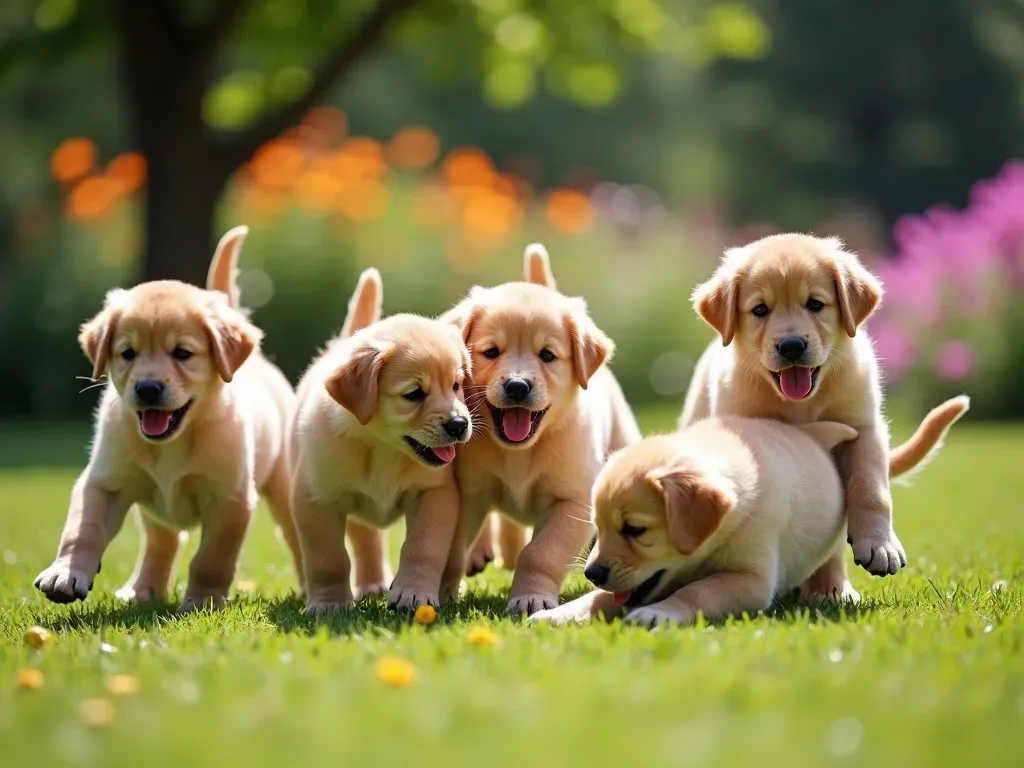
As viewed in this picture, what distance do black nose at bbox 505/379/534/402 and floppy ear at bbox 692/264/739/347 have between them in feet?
2.51

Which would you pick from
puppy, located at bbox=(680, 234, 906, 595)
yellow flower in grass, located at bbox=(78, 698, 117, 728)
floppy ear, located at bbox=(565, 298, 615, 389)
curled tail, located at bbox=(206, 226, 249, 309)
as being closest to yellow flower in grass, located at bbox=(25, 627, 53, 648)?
yellow flower in grass, located at bbox=(78, 698, 117, 728)

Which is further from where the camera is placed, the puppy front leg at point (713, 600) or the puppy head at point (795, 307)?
the puppy head at point (795, 307)

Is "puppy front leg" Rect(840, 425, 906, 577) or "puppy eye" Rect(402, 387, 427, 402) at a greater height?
"puppy eye" Rect(402, 387, 427, 402)

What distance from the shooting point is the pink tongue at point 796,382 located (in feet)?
15.8

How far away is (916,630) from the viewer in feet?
12.3

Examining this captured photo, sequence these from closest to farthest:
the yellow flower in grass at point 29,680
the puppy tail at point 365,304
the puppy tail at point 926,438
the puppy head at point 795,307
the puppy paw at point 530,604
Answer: the yellow flower in grass at point 29,680
the puppy paw at point 530,604
the puppy head at point 795,307
the puppy tail at point 926,438
the puppy tail at point 365,304

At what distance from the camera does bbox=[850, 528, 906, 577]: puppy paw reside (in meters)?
4.44

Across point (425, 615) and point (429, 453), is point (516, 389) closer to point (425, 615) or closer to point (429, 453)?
point (429, 453)

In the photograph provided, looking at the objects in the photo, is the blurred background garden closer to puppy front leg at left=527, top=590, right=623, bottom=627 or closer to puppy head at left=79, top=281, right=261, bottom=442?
puppy head at left=79, top=281, right=261, bottom=442

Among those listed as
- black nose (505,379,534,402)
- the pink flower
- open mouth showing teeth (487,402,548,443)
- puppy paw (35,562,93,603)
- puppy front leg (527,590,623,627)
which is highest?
black nose (505,379,534,402)

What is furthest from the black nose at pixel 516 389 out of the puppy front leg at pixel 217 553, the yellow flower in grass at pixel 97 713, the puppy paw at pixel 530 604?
the yellow flower in grass at pixel 97 713

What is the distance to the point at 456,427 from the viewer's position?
4547 mm

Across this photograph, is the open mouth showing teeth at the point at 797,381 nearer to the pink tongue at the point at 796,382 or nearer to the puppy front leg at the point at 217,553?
the pink tongue at the point at 796,382

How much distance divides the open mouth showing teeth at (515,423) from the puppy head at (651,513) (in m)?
0.59
